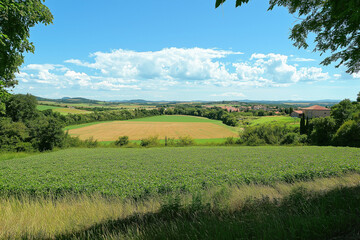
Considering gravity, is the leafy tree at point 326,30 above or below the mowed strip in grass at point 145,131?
above

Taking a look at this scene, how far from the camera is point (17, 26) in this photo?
654cm

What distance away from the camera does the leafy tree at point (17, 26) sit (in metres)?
6.12

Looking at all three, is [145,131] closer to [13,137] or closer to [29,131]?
[29,131]

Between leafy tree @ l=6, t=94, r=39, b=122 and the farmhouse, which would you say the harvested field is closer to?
leafy tree @ l=6, t=94, r=39, b=122

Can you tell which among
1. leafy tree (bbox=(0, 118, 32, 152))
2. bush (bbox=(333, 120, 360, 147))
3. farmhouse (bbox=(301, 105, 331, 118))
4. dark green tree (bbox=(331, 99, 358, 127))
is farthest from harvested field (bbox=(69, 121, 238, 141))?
farmhouse (bbox=(301, 105, 331, 118))

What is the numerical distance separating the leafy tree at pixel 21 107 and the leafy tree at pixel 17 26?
5938cm

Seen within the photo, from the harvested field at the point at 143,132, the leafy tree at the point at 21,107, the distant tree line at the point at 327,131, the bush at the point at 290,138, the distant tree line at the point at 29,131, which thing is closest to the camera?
the distant tree line at the point at 29,131

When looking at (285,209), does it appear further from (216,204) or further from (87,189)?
(87,189)

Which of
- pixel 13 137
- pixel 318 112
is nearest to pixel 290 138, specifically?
pixel 318 112

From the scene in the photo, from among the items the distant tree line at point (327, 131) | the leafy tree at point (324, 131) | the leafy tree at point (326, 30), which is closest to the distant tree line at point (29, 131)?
the leafy tree at point (326, 30)

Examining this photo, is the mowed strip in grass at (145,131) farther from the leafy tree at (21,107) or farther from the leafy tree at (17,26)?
the leafy tree at (17,26)

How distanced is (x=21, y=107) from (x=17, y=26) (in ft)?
203

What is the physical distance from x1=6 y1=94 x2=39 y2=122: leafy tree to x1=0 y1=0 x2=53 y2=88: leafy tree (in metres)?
59.4

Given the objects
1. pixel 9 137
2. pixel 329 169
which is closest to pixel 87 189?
pixel 329 169
